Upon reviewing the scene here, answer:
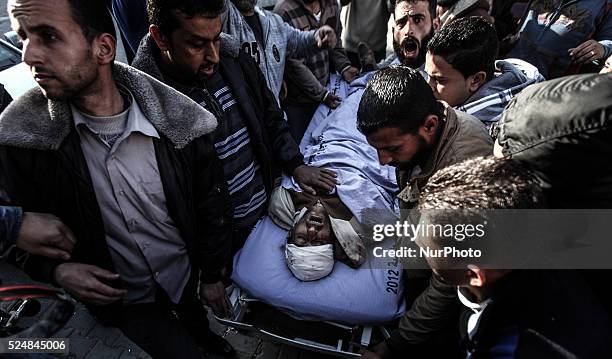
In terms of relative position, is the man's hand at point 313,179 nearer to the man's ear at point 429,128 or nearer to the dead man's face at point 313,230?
the dead man's face at point 313,230

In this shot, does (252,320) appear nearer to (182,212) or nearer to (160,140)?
(182,212)

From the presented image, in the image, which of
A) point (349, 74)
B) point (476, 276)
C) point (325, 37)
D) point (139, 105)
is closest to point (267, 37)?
point (325, 37)

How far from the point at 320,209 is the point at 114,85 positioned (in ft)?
4.49

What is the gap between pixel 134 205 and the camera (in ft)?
5.68

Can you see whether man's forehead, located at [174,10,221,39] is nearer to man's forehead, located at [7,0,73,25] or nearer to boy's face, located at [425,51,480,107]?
man's forehead, located at [7,0,73,25]

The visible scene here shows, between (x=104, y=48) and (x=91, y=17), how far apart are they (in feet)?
0.39

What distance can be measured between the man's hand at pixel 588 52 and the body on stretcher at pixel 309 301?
7.50ft

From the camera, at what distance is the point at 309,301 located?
7.27 feet

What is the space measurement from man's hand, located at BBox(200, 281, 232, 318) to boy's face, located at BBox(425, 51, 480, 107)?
67.7 inches

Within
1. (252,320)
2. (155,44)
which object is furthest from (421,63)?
(252,320)

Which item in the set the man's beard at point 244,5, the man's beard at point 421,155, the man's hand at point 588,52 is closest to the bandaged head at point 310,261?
the man's beard at point 421,155

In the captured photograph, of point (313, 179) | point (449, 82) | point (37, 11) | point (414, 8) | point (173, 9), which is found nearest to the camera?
point (37, 11)

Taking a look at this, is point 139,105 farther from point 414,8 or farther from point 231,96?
point 414,8

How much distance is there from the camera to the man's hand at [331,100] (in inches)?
155
